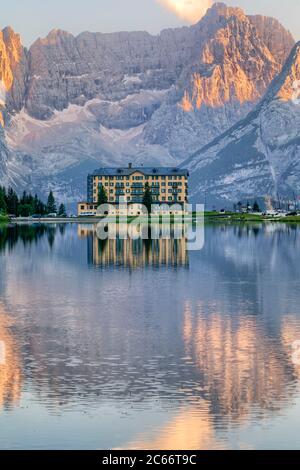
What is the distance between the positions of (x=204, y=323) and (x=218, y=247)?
8080 cm

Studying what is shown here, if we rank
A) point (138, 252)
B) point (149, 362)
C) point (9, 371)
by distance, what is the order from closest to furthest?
point (9, 371) < point (149, 362) < point (138, 252)

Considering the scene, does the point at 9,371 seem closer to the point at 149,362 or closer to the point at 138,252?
the point at 149,362

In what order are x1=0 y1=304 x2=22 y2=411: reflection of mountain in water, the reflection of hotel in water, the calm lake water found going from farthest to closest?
the reflection of hotel in water < x1=0 y1=304 x2=22 y2=411: reflection of mountain in water < the calm lake water

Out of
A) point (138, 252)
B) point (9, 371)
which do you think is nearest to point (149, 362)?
point (9, 371)

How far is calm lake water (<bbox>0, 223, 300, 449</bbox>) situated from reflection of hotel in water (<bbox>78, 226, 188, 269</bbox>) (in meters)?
→ 15.7

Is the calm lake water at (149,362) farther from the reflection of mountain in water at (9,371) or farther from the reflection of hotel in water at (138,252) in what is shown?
the reflection of hotel in water at (138,252)

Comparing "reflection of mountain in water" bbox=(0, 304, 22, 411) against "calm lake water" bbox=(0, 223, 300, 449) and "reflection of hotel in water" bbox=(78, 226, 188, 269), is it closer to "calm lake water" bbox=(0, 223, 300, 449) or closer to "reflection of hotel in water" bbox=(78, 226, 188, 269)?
"calm lake water" bbox=(0, 223, 300, 449)

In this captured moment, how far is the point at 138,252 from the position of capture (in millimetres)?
123750

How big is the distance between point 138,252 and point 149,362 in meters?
78.4

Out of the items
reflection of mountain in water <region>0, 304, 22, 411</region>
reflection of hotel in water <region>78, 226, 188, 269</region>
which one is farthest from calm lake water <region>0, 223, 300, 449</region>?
reflection of hotel in water <region>78, 226, 188, 269</region>

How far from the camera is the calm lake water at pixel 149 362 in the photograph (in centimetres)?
3450

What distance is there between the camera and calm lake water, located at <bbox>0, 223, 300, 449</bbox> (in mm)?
34500

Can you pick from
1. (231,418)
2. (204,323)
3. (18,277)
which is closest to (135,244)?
(18,277)

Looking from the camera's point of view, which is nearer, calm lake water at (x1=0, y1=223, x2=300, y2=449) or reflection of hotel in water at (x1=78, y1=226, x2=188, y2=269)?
calm lake water at (x1=0, y1=223, x2=300, y2=449)
